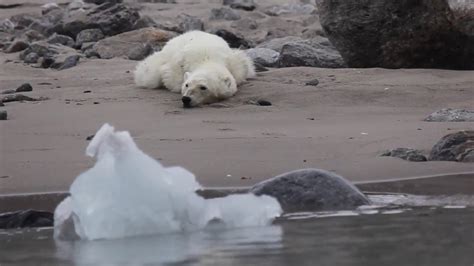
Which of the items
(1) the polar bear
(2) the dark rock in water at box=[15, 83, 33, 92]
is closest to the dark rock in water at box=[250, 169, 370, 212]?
(1) the polar bear

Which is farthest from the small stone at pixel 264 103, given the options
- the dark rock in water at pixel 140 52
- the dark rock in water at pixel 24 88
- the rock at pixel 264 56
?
the dark rock in water at pixel 140 52

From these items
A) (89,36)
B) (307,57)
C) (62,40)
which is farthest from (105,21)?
(307,57)

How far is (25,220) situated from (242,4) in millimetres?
15380

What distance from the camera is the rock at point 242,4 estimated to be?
2033 centimetres

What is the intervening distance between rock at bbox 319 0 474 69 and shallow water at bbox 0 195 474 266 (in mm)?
4733

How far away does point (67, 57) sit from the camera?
1213cm

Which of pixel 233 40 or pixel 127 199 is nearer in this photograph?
pixel 127 199

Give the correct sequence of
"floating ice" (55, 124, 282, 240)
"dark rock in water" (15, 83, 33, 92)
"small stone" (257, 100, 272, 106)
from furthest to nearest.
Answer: "dark rock in water" (15, 83, 33, 92), "small stone" (257, 100, 272, 106), "floating ice" (55, 124, 282, 240)

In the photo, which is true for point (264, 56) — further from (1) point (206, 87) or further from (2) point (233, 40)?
(2) point (233, 40)

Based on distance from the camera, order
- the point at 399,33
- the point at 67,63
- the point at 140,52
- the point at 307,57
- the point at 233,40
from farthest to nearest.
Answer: the point at 233,40, the point at 140,52, the point at 67,63, the point at 307,57, the point at 399,33

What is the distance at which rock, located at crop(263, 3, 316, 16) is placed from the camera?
20366 mm

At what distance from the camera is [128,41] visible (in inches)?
533

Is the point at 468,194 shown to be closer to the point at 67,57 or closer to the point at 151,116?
the point at 151,116

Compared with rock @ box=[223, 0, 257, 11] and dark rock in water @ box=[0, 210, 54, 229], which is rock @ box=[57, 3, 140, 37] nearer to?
rock @ box=[223, 0, 257, 11]
